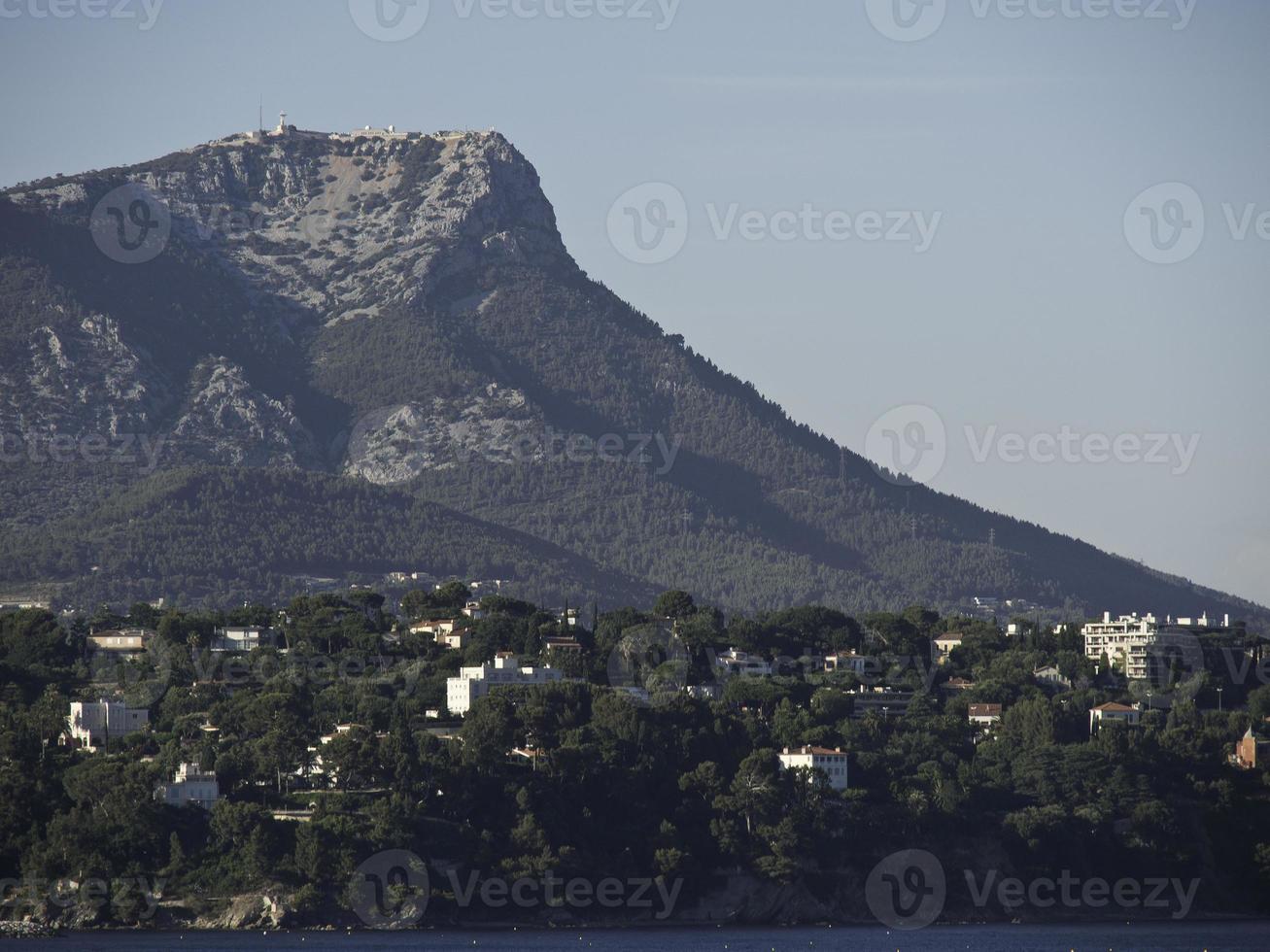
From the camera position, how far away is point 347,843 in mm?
110812

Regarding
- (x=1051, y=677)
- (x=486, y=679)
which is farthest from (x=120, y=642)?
(x=1051, y=677)

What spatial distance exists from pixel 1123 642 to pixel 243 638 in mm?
50621

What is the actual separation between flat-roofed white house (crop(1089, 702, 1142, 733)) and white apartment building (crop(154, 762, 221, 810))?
147 ft

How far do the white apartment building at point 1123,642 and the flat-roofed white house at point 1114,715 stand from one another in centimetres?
1604

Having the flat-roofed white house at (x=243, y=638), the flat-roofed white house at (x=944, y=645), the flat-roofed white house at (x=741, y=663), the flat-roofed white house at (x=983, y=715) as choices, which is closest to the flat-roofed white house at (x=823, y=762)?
the flat-roofed white house at (x=983, y=715)

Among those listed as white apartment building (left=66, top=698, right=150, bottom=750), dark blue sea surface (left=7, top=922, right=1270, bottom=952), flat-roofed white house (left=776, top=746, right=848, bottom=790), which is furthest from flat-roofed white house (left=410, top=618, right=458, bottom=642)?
dark blue sea surface (left=7, top=922, right=1270, bottom=952)

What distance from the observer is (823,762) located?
126 metres

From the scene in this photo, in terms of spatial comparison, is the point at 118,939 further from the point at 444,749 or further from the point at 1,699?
the point at 1,699

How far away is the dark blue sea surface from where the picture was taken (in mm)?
104000

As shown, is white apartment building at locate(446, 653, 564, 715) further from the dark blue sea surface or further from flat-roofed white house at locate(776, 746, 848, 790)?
the dark blue sea surface

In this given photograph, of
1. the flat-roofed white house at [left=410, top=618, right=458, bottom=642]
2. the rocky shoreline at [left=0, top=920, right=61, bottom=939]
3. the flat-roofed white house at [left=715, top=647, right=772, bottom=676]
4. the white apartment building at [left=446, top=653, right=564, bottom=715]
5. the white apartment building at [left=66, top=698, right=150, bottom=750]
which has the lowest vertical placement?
the rocky shoreline at [left=0, top=920, right=61, bottom=939]

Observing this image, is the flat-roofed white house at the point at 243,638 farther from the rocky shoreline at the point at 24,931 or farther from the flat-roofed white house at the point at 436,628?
the rocky shoreline at the point at 24,931

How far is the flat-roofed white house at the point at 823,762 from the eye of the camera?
12494 cm

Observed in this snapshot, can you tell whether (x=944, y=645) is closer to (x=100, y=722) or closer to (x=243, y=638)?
(x=243, y=638)
